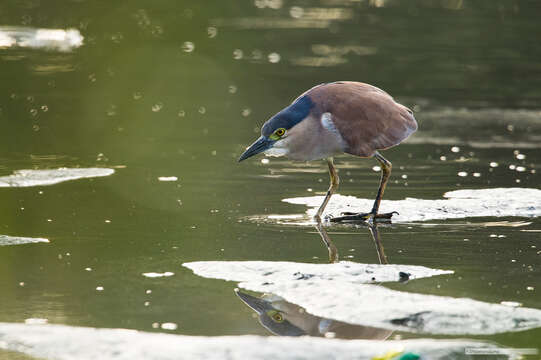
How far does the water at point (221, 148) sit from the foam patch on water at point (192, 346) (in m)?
0.25

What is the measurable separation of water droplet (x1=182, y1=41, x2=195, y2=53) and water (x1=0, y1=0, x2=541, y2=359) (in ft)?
0.38

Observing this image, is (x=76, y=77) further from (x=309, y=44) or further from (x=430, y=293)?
(x=430, y=293)

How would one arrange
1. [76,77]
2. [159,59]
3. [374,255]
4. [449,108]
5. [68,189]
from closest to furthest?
[374,255]
[68,189]
[449,108]
[76,77]
[159,59]

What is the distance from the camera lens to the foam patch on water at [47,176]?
10.5 meters

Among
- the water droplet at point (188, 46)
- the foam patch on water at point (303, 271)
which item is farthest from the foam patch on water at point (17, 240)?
the water droplet at point (188, 46)

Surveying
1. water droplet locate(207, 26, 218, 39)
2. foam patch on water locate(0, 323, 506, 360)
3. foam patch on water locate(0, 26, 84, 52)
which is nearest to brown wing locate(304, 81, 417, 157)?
foam patch on water locate(0, 323, 506, 360)

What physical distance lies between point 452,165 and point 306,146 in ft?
11.1

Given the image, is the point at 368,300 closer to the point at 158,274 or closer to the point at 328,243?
the point at 158,274

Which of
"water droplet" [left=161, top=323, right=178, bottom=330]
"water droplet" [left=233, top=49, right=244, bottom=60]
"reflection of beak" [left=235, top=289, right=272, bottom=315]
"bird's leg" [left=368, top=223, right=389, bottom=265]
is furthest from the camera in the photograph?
"water droplet" [left=233, top=49, right=244, bottom=60]

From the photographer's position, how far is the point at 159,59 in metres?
18.9

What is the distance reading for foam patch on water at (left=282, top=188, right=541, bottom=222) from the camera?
9508 millimetres

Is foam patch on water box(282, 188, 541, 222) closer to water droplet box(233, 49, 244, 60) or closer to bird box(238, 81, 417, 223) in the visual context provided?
bird box(238, 81, 417, 223)

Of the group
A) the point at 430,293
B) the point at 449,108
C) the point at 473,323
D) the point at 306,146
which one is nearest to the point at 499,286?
the point at 430,293

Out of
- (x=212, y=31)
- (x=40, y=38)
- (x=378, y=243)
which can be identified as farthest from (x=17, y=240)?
(x=212, y=31)
